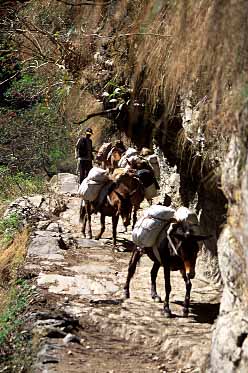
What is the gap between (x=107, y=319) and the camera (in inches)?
360

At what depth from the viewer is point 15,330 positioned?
336 inches

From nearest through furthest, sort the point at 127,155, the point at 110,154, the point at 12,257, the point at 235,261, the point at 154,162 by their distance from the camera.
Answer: the point at 235,261, the point at 12,257, the point at 154,162, the point at 127,155, the point at 110,154

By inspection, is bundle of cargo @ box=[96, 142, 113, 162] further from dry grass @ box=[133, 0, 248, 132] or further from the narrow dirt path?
dry grass @ box=[133, 0, 248, 132]

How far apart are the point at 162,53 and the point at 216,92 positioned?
2521 millimetres

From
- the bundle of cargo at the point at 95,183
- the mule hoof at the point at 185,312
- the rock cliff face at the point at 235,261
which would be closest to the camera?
the rock cliff face at the point at 235,261

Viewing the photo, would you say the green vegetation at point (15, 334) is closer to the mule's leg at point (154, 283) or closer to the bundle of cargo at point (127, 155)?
the mule's leg at point (154, 283)

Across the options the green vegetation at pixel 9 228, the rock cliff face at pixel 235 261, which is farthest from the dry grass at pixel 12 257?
the rock cliff face at pixel 235 261

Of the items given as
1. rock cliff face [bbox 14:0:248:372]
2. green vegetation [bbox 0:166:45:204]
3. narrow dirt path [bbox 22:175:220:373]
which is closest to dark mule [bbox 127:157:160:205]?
rock cliff face [bbox 14:0:248:372]

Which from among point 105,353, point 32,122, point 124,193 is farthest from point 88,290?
point 32,122

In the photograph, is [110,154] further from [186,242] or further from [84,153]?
[186,242]

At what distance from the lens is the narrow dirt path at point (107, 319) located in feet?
25.9

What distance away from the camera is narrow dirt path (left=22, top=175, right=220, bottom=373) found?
788 centimetres

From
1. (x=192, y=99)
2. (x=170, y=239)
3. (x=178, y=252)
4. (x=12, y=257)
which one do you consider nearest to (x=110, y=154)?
(x=12, y=257)

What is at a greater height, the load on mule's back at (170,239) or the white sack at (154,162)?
the white sack at (154,162)
